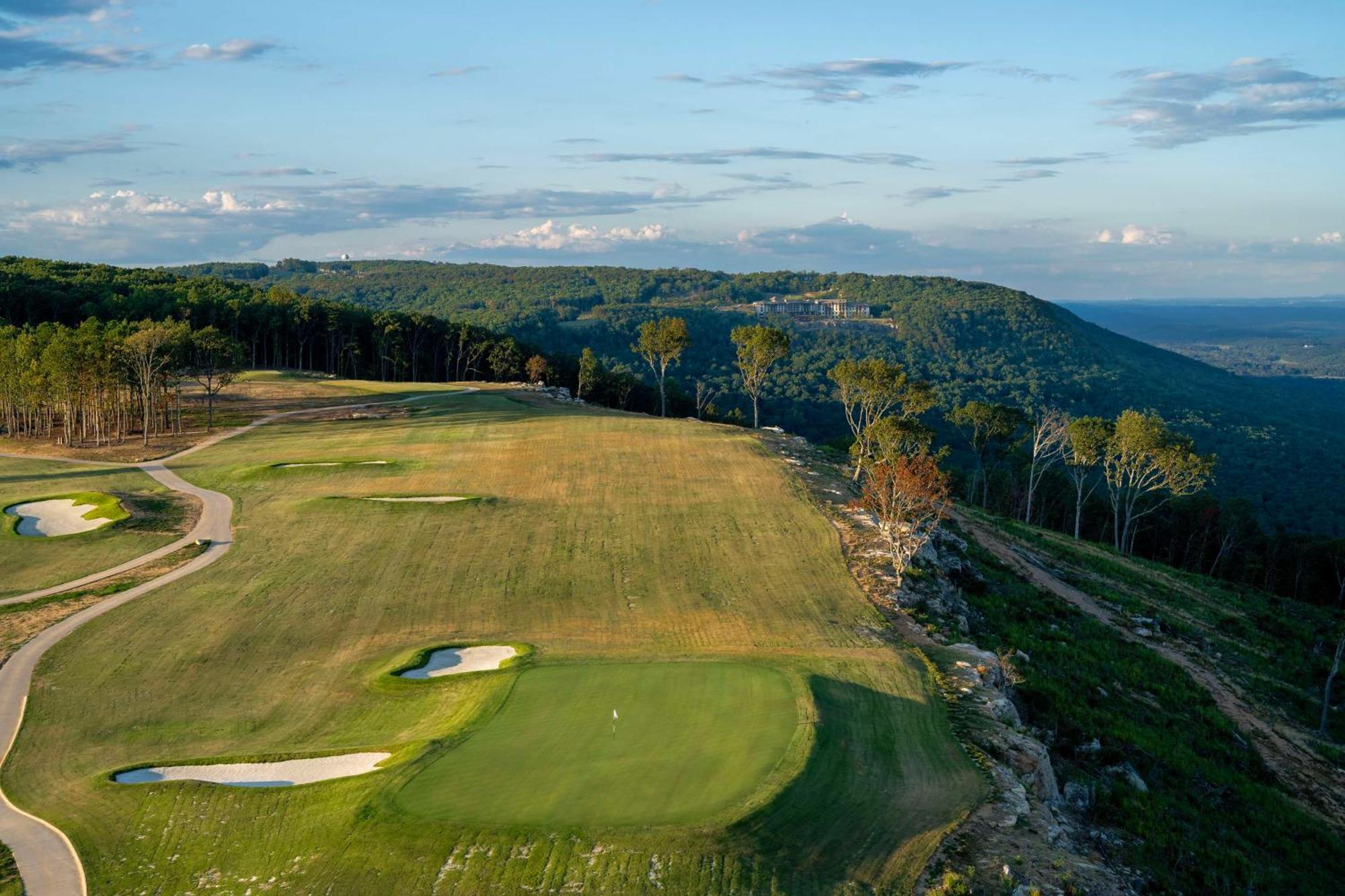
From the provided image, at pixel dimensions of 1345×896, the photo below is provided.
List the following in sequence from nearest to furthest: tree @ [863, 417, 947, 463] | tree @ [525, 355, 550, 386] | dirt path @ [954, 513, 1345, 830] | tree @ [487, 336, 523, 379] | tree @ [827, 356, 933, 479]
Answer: dirt path @ [954, 513, 1345, 830], tree @ [863, 417, 947, 463], tree @ [827, 356, 933, 479], tree @ [525, 355, 550, 386], tree @ [487, 336, 523, 379]

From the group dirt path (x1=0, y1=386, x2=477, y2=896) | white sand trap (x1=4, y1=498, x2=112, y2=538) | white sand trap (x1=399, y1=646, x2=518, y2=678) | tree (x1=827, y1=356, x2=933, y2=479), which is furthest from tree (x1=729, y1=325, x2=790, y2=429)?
white sand trap (x1=399, y1=646, x2=518, y2=678)

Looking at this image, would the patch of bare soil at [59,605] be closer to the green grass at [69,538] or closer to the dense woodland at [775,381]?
the green grass at [69,538]

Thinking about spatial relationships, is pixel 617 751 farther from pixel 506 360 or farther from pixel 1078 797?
pixel 506 360

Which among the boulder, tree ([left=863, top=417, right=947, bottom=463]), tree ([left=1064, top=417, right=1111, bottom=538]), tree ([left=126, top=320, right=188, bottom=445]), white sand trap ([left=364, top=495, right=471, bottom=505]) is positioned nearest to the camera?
the boulder

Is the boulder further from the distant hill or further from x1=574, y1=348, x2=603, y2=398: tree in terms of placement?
the distant hill

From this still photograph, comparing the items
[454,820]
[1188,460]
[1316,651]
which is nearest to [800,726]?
[454,820]

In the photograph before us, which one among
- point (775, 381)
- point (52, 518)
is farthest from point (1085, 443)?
point (775, 381)
